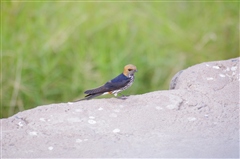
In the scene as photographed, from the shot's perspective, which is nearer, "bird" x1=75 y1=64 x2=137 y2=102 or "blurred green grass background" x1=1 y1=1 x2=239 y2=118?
"bird" x1=75 y1=64 x2=137 y2=102

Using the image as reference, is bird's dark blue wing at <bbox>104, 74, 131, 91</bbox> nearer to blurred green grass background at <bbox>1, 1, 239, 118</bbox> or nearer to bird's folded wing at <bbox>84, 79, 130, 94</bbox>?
bird's folded wing at <bbox>84, 79, 130, 94</bbox>

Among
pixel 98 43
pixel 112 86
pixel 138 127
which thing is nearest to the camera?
pixel 138 127

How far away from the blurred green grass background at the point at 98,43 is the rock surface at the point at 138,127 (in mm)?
1231

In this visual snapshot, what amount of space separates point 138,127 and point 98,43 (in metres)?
1.74

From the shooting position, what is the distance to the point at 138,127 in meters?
2.89

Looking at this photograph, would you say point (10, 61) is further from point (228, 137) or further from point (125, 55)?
point (228, 137)

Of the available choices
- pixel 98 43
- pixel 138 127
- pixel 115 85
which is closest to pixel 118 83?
pixel 115 85

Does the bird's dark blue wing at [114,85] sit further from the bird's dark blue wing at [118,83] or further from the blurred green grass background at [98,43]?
the blurred green grass background at [98,43]

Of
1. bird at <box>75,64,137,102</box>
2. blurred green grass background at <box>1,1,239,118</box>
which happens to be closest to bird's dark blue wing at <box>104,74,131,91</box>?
bird at <box>75,64,137,102</box>

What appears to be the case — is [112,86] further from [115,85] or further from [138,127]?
[138,127]

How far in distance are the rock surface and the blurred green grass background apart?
1231 millimetres

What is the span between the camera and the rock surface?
267 centimetres

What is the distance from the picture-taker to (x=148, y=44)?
4.60 m

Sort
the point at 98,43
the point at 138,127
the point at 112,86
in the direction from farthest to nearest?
the point at 98,43
the point at 112,86
the point at 138,127
